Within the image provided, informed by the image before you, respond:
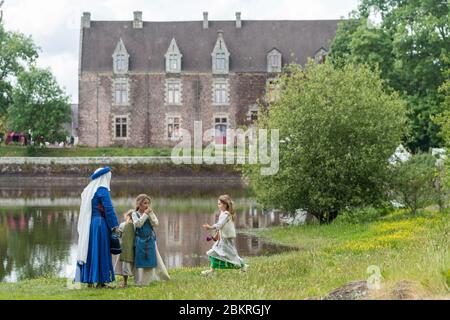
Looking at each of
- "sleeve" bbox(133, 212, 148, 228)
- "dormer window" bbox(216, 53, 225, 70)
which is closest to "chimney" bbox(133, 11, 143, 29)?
"dormer window" bbox(216, 53, 225, 70)

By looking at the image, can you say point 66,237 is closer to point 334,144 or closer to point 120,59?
point 334,144

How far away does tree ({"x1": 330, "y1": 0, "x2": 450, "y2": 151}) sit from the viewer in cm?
4316

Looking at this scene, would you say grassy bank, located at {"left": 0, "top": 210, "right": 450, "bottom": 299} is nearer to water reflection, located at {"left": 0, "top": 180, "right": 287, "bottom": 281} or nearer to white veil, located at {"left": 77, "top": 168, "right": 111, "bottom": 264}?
white veil, located at {"left": 77, "top": 168, "right": 111, "bottom": 264}

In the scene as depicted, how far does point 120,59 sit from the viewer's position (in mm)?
67125

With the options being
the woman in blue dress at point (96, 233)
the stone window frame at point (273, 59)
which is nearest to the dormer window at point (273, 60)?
the stone window frame at point (273, 59)

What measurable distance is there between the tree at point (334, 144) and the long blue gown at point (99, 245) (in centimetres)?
1338

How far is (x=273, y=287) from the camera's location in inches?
480

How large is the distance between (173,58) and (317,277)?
180 feet

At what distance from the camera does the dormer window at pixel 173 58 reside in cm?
6700

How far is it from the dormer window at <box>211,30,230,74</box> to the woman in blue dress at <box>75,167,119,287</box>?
53.7 metres

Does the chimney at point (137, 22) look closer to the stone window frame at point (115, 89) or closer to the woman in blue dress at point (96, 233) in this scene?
the stone window frame at point (115, 89)

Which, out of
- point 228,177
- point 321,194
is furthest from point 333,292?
point 228,177

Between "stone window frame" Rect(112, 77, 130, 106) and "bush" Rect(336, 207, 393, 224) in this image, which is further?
"stone window frame" Rect(112, 77, 130, 106)
